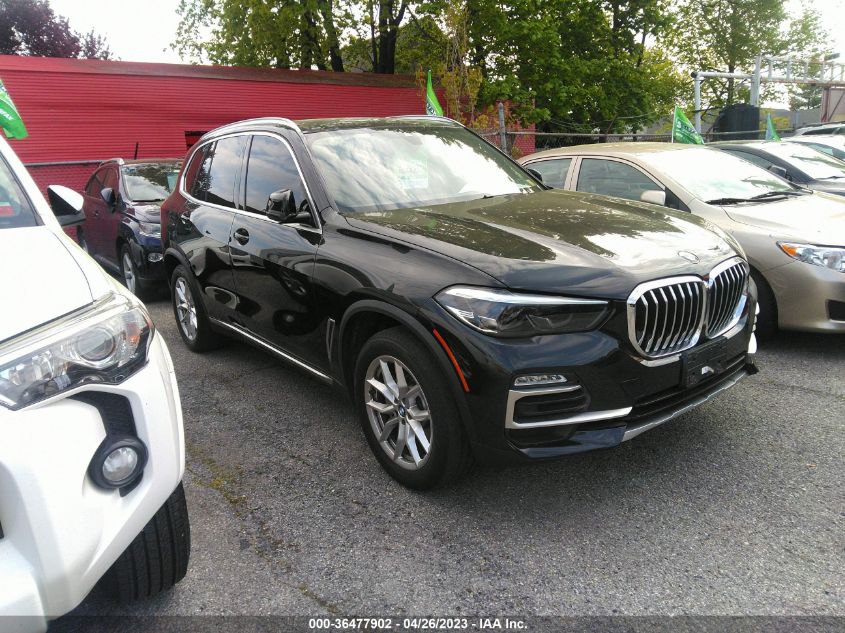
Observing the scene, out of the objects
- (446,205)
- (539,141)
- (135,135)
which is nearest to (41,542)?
(446,205)

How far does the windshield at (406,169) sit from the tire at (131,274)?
4410 mm

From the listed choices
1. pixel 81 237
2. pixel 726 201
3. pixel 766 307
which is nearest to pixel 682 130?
pixel 726 201

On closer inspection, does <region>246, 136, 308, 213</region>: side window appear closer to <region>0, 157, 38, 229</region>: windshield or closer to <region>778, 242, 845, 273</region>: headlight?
<region>0, 157, 38, 229</region>: windshield

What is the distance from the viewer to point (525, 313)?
8.24 ft

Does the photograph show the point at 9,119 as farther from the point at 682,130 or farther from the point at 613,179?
the point at 682,130

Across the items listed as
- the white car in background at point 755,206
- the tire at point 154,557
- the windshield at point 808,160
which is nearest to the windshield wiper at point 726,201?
the white car in background at point 755,206

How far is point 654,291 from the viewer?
2.64m

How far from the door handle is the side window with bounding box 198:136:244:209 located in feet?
0.92

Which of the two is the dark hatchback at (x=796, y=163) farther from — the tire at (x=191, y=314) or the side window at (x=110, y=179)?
the side window at (x=110, y=179)

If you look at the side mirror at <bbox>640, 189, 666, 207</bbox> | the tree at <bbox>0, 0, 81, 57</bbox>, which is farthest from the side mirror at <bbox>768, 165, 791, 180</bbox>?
the tree at <bbox>0, 0, 81, 57</bbox>

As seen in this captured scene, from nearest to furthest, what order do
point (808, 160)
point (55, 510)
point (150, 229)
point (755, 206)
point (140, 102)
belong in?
point (55, 510), point (755, 206), point (150, 229), point (808, 160), point (140, 102)

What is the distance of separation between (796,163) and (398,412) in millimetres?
6862

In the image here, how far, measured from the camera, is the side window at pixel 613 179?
5.40 meters

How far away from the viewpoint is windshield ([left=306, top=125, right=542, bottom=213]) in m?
3.53
